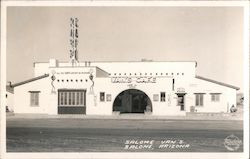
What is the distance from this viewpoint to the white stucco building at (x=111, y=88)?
321 inches

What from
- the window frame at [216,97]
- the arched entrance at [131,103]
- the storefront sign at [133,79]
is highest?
the storefront sign at [133,79]

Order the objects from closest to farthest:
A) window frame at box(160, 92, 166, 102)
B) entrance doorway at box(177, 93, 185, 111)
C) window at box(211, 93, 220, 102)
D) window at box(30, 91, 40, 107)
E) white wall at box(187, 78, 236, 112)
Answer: window at box(30, 91, 40, 107) < entrance doorway at box(177, 93, 185, 111) < white wall at box(187, 78, 236, 112) < window frame at box(160, 92, 166, 102) < window at box(211, 93, 220, 102)

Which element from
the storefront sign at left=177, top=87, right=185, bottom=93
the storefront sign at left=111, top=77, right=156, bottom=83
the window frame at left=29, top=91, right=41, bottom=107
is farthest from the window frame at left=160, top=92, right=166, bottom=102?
the window frame at left=29, top=91, right=41, bottom=107

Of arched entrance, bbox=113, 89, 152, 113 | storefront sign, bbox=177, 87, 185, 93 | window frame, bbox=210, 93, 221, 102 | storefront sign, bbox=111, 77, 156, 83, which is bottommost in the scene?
arched entrance, bbox=113, 89, 152, 113

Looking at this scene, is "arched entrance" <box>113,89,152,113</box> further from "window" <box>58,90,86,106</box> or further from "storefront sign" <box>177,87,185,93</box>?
"storefront sign" <box>177,87,185,93</box>

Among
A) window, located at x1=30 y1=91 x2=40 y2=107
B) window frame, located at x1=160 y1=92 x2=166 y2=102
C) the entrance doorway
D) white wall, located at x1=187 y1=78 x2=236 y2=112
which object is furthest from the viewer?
window frame, located at x1=160 y1=92 x2=166 y2=102

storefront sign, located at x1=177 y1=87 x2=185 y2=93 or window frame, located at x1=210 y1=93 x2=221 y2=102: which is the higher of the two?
storefront sign, located at x1=177 y1=87 x2=185 y2=93

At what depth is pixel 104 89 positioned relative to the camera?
874cm

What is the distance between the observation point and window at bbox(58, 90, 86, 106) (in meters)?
8.98

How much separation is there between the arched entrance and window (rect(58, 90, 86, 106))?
4.84ft

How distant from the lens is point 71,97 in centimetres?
932

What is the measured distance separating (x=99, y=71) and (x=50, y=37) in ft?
8.08

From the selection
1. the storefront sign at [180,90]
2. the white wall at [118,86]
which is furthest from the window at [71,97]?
the storefront sign at [180,90]

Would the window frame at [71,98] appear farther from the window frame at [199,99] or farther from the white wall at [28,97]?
the window frame at [199,99]
